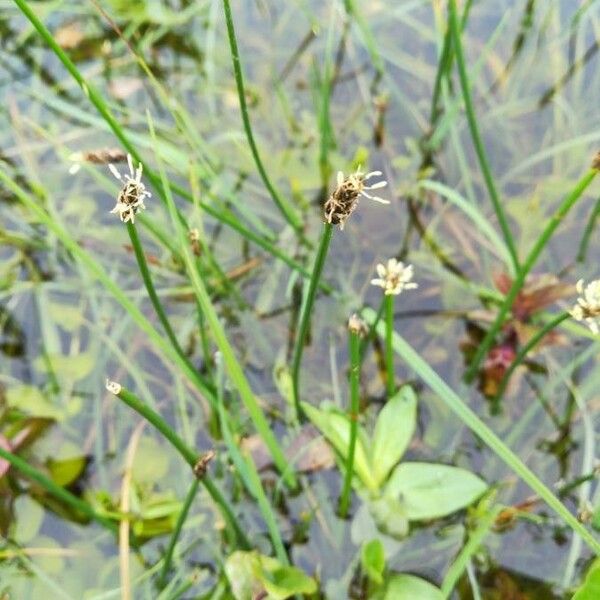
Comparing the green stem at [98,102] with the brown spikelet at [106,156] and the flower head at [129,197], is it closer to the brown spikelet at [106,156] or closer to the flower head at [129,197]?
the brown spikelet at [106,156]

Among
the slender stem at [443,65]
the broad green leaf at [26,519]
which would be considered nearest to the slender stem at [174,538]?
the broad green leaf at [26,519]

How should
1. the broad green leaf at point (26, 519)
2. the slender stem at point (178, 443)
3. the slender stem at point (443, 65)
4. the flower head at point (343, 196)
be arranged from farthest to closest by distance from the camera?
the slender stem at point (443, 65) < the broad green leaf at point (26, 519) < the slender stem at point (178, 443) < the flower head at point (343, 196)

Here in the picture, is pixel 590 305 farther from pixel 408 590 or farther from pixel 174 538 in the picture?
pixel 174 538

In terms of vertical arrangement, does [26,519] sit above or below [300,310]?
below

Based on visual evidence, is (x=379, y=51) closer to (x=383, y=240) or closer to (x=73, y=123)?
(x=383, y=240)

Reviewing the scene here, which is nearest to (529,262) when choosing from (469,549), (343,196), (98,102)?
(469,549)

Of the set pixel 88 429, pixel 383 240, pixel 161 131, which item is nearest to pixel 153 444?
pixel 88 429
